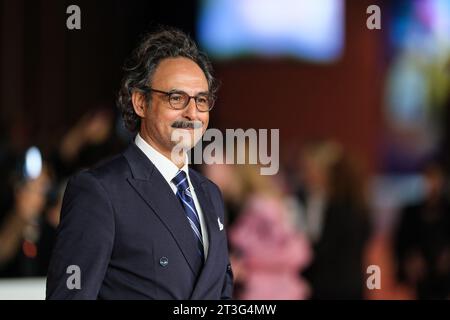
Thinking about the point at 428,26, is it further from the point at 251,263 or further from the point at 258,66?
the point at 251,263

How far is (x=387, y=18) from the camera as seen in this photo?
11836 mm

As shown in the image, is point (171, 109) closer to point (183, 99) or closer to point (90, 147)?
point (183, 99)

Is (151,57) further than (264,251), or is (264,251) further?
(264,251)

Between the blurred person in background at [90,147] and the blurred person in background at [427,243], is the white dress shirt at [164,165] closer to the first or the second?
the blurred person in background at [90,147]

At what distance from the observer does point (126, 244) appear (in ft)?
6.38

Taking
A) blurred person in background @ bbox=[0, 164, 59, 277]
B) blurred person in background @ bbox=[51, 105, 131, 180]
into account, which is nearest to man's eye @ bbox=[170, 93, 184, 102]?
blurred person in background @ bbox=[0, 164, 59, 277]

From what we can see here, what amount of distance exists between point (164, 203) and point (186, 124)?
0.17 metres

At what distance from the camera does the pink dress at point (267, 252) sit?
16.0ft

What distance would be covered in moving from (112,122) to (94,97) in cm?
297

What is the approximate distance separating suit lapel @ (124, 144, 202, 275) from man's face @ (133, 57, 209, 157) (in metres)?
0.06

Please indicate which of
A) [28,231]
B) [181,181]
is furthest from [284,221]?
[181,181]

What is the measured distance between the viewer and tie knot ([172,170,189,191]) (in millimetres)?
2104

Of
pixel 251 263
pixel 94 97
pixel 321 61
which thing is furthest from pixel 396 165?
pixel 251 263

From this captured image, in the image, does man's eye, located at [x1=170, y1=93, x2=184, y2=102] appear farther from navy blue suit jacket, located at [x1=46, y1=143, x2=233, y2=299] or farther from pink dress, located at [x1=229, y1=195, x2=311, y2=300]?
pink dress, located at [x1=229, y1=195, x2=311, y2=300]
